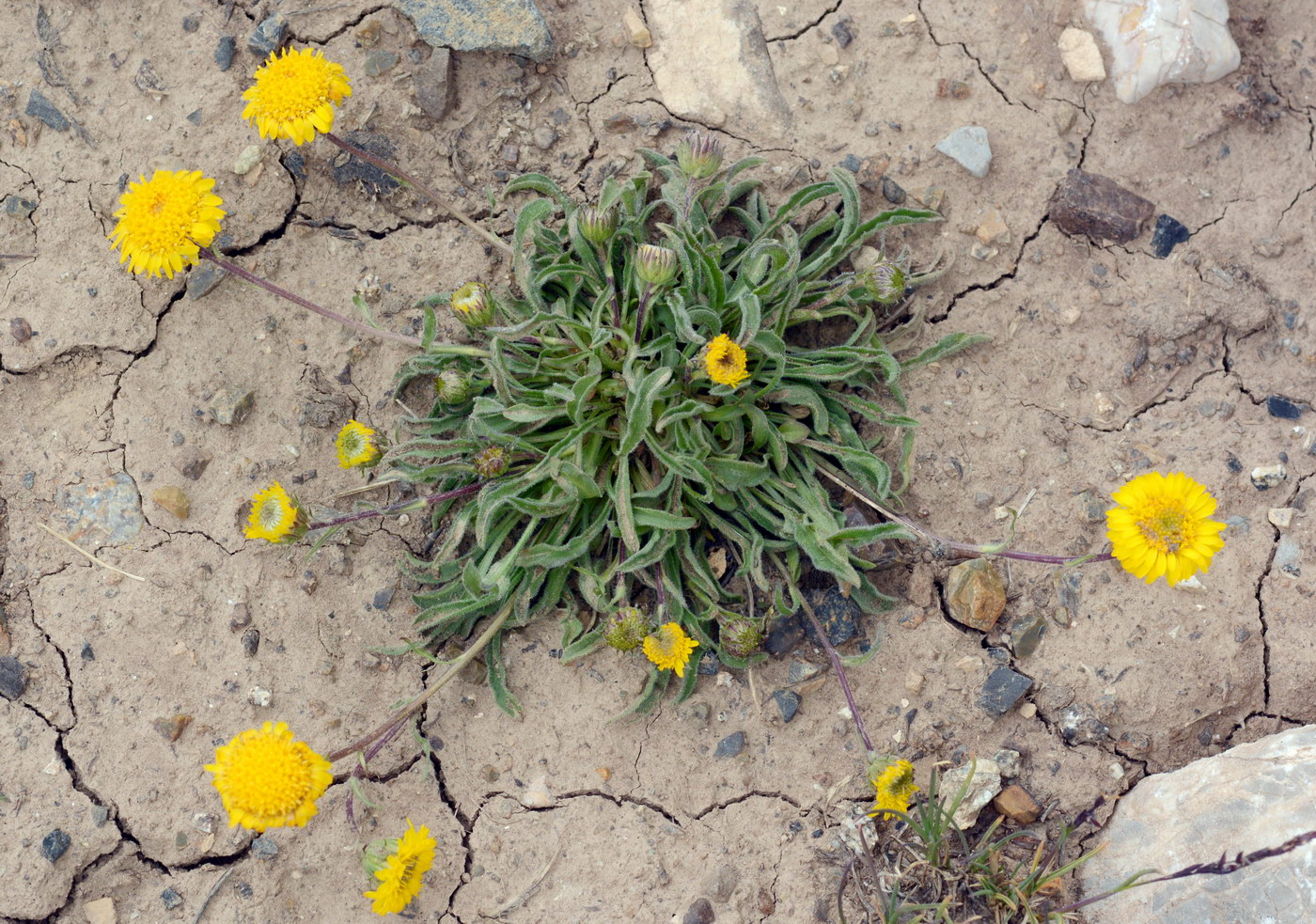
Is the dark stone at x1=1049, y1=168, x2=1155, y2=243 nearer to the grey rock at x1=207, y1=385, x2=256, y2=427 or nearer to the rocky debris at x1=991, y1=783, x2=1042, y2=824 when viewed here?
the rocky debris at x1=991, y1=783, x2=1042, y2=824

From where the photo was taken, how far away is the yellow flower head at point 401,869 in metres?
2.59

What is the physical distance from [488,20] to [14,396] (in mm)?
2124

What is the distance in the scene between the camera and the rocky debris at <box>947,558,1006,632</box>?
2977mm

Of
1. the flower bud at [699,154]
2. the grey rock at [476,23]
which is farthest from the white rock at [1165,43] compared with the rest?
the grey rock at [476,23]

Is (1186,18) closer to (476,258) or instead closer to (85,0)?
(476,258)

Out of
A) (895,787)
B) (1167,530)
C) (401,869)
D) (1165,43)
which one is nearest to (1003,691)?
(895,787)

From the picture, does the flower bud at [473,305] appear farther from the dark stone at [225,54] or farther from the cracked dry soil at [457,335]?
the dark stone at [225,54]

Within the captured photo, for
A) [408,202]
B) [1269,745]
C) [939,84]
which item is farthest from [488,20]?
[1269,745]

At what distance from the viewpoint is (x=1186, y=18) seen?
337cm

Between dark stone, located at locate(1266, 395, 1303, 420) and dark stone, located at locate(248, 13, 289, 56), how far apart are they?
374cm

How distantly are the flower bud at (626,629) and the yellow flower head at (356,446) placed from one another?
35.9 inches

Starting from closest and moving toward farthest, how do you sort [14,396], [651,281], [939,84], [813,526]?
[651,281]
[813,526]
[14,396]
[939,84]

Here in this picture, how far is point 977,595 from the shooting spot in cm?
297

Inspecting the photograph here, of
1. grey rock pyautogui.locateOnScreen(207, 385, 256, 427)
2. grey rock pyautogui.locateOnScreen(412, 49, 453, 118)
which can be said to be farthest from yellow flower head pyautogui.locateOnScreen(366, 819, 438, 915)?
grey rock pyautogui.locateOnScreen(412, 49, 453, 118)
